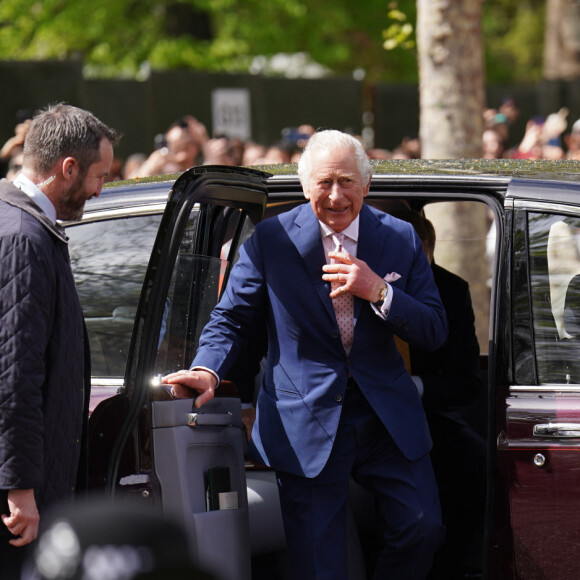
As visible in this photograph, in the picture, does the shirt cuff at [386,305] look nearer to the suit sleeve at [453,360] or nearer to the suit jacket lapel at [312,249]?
the suit jacket lapel at [312,249]

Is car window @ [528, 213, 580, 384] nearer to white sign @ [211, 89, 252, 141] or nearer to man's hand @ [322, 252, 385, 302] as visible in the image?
man's hand @ [322, 252, 385, 302]

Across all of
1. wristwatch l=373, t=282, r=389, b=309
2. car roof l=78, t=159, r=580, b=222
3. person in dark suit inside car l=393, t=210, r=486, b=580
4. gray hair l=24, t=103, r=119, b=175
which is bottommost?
person in dark suit inside car l=393, t=210, r=486, b=580

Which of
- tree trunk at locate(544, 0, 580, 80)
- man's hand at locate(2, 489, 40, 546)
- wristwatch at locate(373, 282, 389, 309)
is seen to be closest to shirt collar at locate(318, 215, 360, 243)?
wristwatch at locate(373, 282, 389, 309)

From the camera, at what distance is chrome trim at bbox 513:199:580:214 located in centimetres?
362

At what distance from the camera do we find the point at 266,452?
3.68 metres

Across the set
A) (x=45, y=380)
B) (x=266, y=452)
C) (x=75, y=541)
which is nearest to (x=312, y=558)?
(x=266, y=452)

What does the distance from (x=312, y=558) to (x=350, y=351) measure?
2.26 ft

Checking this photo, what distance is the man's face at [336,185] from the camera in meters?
3.57

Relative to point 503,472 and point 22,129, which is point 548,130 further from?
point 503,472

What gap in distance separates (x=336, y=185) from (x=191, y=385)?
799 mm

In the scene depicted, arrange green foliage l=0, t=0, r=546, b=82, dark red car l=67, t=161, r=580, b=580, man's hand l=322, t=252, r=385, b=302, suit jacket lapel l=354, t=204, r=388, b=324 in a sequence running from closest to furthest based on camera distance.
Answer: dark red car l=67, t=161, r=580, b=580, man's hand l=322, t=252, r=385, b=302, suit jacket lapel l=354, t=204, r=388, b=324, green foliage l=0, t=0, r=546, b=82

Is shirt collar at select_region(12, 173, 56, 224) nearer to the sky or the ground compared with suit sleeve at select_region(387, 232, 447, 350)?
nearer to the sky

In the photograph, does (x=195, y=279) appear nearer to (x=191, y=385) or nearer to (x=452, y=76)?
(x=191, y=385)

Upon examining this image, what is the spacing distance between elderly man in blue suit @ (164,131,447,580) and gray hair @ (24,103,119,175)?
734 mm
